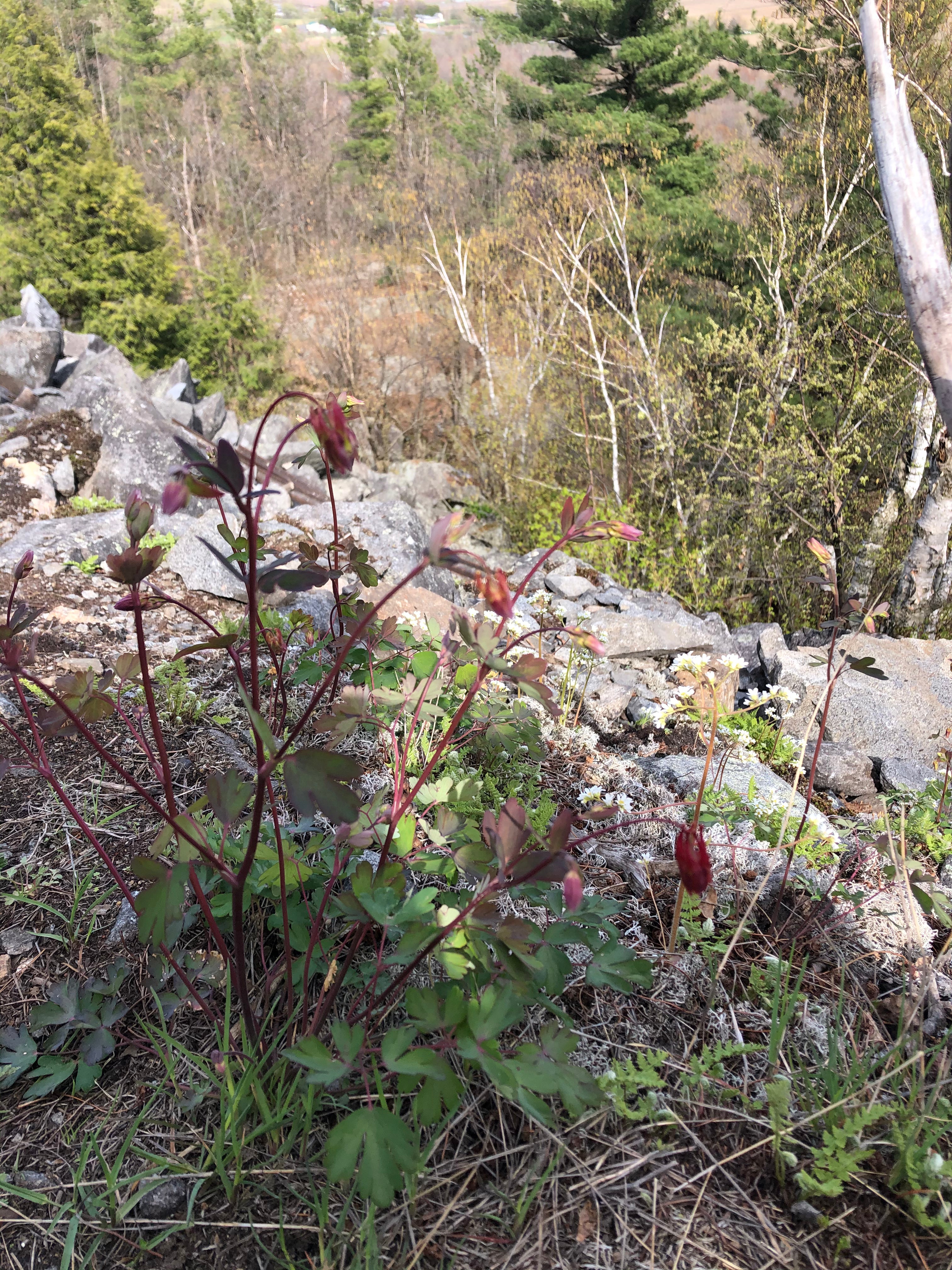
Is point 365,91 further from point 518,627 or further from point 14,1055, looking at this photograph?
point 14,1055

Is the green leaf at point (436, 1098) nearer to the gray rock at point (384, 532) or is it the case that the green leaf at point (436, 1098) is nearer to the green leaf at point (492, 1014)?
the green leaf at point (492, 1014)

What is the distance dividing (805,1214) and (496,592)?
39.0 inches

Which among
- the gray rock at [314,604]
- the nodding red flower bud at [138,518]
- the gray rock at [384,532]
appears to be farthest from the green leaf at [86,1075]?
the gray rock at [384,532]

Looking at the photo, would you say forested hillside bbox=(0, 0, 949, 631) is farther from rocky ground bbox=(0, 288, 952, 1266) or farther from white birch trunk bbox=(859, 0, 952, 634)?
white birch trunk bbox=(859, 0, 952, 634)

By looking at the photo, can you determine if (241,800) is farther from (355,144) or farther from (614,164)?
(355,144)

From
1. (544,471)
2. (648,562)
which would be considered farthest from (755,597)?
(544,471)

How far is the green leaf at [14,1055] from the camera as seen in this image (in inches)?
46.5

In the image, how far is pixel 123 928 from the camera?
1479 millimetres

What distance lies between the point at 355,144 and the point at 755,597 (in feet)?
57.9

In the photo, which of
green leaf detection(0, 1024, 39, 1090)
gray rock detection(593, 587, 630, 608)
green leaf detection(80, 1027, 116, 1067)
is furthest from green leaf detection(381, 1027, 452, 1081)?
gray rock detection(593, 587, 630, 608)

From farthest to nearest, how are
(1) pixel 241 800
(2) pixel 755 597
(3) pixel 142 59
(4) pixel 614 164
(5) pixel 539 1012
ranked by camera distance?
(3) pixel 142 59 → (4) pixel 614 164 → (2) pixel 755 597 → (5) pixel 539 1012 → (1) pixel 241 800

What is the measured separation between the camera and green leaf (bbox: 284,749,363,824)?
0.85 m

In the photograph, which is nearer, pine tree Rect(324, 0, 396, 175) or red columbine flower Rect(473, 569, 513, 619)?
red columbine flower Rect(473, 569, 513, 619)

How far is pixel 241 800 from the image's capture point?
1.06 meters
